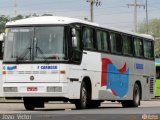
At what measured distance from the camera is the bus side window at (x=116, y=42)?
26.4 meters

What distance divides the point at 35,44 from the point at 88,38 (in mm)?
2346

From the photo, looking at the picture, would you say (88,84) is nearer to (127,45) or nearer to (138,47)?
(127,45)

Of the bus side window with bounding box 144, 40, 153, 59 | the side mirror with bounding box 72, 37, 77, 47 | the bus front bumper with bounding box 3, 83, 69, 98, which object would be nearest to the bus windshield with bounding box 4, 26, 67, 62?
the side mirror with bounding box 72, 37, 77, 47

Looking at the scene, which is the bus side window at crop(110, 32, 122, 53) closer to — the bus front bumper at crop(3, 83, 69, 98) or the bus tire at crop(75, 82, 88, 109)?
the bus tire at crop(75, 82, 88, 109)

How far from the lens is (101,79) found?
25172mm

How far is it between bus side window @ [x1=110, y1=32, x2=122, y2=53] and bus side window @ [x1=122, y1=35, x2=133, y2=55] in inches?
17.8

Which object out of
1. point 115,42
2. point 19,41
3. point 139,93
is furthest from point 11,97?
point 139,93

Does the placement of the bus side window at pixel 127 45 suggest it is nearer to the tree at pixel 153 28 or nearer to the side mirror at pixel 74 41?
the side mirror at pixel 74 41

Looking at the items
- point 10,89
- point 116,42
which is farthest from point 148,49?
point 10,89

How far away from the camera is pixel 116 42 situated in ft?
88.2

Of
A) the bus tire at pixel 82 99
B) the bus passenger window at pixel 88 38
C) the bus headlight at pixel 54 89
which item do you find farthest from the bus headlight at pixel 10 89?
the bus passenger window at pixel 88 38

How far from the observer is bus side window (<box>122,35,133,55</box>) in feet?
91.1

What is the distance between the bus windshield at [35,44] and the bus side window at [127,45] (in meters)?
5.87

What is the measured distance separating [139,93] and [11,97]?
8195 millimetres
